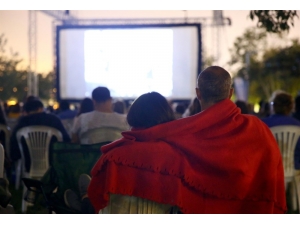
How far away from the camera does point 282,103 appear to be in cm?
566

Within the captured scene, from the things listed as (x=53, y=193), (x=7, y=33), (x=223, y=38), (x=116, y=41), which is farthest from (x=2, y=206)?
(x=223, y=38)

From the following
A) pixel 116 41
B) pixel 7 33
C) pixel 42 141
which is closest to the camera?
pixel 42 141

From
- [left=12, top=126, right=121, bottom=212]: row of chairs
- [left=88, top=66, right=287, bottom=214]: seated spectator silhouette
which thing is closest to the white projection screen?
[left=12, top=126, right=121, bottom=212]: row of chairs

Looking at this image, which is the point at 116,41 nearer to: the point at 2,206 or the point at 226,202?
the point at 2,206

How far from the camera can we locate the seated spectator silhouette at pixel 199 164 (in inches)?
98.4

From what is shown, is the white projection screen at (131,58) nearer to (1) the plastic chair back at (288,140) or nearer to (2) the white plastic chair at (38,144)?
(2) the white plastic chair at (38,144)

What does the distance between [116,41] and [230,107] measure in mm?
8891

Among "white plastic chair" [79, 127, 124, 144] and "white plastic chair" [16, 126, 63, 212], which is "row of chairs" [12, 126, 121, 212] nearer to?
"white plastic chair" [16, 126, 63, 212]

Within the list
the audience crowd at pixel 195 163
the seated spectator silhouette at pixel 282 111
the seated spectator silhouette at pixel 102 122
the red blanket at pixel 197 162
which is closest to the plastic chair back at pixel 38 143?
the seated spectator silhouette at pixel 102 122

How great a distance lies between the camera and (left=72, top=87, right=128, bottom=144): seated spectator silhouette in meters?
5.75

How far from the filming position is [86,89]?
11953 millimetres

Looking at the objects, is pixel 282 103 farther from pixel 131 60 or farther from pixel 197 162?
pixel 131 60

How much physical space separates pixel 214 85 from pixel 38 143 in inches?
155

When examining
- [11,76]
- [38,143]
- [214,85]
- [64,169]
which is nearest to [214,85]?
[214,85]
